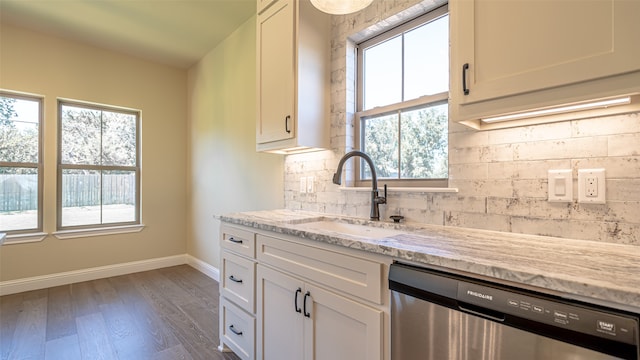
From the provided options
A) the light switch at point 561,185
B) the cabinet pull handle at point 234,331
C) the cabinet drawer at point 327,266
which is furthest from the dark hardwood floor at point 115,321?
the light switch at point 561,185

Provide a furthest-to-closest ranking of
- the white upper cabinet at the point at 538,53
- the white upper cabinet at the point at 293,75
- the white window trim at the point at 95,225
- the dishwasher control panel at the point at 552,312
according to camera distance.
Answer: the white window trim at the point at 95,225, the white upper cabinet at the point at 293,75, the white upper cabinet at the point at 538,53, the dishwasher control panel at the point at 552,312

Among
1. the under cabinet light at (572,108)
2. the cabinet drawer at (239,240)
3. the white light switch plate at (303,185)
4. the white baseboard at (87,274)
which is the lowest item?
the white baseboard at (87,274)

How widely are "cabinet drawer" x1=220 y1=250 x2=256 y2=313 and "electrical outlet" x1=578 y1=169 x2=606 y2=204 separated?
1.59 metres

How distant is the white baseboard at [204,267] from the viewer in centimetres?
353

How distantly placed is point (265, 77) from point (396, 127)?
3.39 ft

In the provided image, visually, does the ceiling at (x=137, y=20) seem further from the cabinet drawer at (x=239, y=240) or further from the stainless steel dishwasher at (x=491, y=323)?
the stainless steel dishwasher at (x=491, y=323)

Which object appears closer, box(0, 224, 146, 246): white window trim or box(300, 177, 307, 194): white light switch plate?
box(300, 177, 307, 194): white light switch plate

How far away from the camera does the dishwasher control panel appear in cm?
66

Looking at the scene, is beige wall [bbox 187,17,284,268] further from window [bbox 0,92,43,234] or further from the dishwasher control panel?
the dishwasher control panel

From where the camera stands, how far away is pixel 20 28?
3137 millimetres

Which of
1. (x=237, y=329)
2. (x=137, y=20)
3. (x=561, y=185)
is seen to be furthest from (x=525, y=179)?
(x=137, y=20)

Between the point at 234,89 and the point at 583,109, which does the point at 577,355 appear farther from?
the point at 234,89

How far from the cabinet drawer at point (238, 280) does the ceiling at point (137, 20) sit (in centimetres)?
226

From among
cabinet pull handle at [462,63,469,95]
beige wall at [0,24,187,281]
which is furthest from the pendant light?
beige wall at [0,24,187,281]
